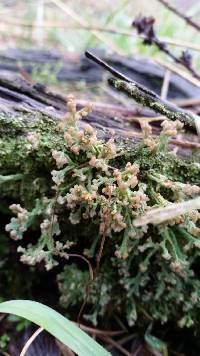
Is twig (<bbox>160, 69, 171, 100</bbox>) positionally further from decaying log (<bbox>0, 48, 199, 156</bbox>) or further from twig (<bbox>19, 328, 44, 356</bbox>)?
twig (<bbox>19, 328, 44, 356</bbox>)

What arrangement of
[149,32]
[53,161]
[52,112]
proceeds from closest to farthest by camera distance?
[53,161] → [52,112] → [149,32]

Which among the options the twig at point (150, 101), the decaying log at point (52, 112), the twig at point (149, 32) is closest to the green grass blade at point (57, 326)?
the decaying log at point (52, 112)

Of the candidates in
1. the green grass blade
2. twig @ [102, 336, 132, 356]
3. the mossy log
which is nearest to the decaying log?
the mossy log

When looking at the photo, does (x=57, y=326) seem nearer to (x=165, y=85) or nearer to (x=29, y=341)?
(x=29, y=341)

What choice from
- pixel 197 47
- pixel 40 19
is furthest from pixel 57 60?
A: pixel 40 19

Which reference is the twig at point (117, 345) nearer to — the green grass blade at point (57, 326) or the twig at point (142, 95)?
the green grass blade at point (57, 326)

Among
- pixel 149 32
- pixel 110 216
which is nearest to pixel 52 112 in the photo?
pixel 110 216
